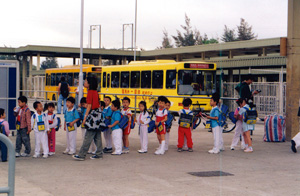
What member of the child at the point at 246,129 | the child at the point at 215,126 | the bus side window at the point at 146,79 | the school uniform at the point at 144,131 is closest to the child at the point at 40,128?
the school uniform at the point at 144,131

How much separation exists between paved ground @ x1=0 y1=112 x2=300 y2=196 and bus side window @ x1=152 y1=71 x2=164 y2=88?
41.5ft

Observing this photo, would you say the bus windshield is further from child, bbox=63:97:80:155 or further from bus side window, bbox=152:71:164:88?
child, bbox=63:97:80:155

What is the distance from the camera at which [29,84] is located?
53.5m

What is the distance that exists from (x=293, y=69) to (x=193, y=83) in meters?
9.57

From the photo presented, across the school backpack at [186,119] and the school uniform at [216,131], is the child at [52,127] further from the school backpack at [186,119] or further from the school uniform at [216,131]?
the school uniform at [216,131]

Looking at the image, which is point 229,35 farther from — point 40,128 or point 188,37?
point 40,128

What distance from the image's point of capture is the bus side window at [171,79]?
24328 millimetres

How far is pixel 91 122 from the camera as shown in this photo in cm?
1067

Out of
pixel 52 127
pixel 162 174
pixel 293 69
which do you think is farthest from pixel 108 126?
pixel 293 69

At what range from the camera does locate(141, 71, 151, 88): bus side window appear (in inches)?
1032

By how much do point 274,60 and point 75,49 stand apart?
25197 mm

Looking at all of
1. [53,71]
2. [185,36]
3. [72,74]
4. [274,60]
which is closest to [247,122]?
[274,60]

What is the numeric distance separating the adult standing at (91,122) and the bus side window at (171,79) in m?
13.6

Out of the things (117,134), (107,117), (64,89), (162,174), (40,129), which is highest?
(64,89)
